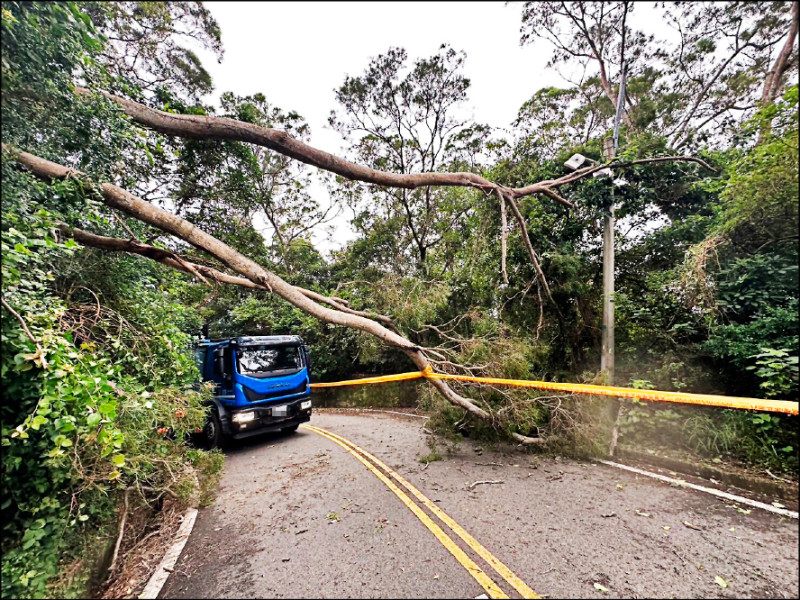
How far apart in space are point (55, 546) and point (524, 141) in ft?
27.5

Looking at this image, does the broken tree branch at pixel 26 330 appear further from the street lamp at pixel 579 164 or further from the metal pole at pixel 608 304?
the street lamp at pixel 579 164

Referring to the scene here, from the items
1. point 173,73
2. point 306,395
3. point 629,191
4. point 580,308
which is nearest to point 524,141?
point 629,191

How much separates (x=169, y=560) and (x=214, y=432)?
3948mm

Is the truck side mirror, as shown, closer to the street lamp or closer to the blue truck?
the blue truck

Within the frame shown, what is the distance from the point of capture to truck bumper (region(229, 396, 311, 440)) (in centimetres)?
565

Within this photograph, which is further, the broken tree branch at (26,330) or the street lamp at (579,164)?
the street lamp at (579,164)

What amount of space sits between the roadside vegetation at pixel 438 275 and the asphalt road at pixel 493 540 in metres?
0.54

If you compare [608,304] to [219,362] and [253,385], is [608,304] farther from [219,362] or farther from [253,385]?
[219,362]

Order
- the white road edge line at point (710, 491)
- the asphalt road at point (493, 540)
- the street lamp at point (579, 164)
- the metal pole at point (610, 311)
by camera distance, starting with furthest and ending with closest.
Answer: the street lamp at point (579, 164), the metal pole at point (610, 311), the asphalt road at point (493, 540), the white road edge line at point (710, 491)

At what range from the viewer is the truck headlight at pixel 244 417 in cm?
563

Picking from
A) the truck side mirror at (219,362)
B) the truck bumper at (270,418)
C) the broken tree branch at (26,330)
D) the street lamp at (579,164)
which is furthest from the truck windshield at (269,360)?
the street lamp at (579,164)

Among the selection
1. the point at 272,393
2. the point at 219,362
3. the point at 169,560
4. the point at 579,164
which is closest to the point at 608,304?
the point at 579,164

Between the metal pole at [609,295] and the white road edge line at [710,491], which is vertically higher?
the metal pole at [609,295]

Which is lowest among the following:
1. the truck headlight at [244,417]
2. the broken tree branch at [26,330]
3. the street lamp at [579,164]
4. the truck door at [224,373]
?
the truck headlight at [244,417]
